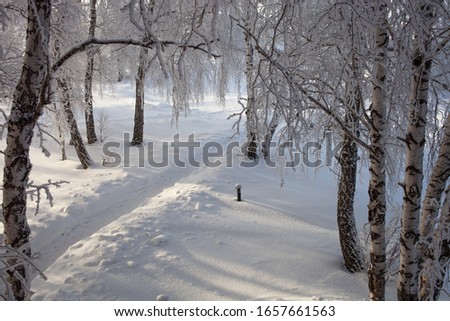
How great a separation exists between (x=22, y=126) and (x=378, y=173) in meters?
3.18

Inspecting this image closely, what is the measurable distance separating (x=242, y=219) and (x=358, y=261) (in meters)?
2.16

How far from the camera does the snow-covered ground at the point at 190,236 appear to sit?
15.1ft

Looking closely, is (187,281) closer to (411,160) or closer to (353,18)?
(411,160)

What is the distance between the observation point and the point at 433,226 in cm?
309

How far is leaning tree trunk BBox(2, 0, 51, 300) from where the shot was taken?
127 inches

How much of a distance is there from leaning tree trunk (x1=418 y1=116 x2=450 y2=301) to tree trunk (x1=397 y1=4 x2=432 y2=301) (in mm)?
101

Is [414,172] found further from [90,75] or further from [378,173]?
[90,75]

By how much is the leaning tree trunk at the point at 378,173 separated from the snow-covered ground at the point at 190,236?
923 millimetres

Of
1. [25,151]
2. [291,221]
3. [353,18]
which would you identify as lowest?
[291,221]

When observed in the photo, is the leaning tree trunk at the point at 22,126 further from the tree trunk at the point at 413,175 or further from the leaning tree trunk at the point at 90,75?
the leaning tree trunk at the point at 90,75

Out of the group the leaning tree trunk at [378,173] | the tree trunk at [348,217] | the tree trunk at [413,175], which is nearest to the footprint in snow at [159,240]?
the tree trunk at [348,217]

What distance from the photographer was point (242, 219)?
6.68m
